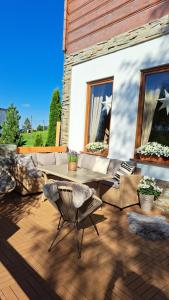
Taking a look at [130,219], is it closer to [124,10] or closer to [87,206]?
[87,206]

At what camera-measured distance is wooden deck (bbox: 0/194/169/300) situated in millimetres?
1936

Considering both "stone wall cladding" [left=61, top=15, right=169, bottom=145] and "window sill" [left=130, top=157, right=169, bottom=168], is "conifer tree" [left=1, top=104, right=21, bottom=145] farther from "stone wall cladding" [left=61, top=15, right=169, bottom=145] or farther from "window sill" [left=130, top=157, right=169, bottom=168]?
"window sill" [left=130, top=157, right=169, bottom=168]

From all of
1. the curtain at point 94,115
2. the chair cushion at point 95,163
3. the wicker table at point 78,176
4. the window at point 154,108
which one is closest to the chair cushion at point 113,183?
the wicker table at point 78,176

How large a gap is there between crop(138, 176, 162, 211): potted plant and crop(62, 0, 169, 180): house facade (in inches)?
8.6

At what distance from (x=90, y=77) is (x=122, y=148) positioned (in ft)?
6.64

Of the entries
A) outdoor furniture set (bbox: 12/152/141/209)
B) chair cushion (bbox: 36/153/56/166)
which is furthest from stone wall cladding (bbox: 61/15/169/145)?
outdoor furniture set (bbox: 12/152/141/209)

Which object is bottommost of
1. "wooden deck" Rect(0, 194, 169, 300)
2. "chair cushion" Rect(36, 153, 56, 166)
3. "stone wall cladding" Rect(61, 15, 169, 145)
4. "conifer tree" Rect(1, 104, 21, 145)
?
"wooden deck" Rect(0, 194, 169, 300)

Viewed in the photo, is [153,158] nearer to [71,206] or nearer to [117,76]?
[117,76]

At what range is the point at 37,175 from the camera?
14.7ft

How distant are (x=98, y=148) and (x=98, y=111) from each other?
3.04ft

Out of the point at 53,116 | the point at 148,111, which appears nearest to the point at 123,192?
the point at 148,111

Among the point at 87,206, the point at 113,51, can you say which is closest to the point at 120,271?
the point at 87,206

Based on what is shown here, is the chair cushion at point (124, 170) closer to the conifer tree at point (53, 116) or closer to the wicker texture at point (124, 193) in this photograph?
the wicker texture at point (124, 193)

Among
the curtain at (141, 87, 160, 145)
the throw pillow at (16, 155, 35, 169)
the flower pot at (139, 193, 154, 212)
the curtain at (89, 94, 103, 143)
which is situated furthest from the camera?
the curtain at (89, 94, 103, 143)
